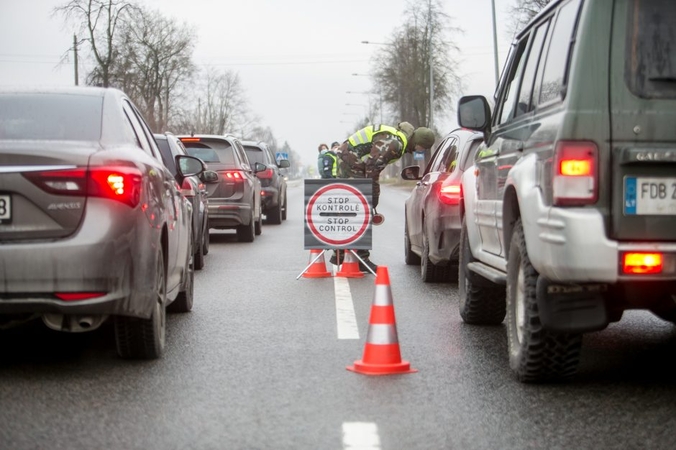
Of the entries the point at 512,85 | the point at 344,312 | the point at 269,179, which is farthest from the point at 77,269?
the point at 269,179

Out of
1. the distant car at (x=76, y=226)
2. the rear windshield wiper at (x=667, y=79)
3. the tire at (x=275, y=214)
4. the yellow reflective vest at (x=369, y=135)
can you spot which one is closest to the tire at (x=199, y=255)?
the yellow reflective vest at (x=369, y=135)

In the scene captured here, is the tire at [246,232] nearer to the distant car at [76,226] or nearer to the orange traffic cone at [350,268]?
the orange traffic cone at [350,268]

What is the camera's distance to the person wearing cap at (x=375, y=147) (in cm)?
1407

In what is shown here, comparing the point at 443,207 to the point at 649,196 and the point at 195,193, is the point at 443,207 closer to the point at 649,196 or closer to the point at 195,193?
the point at 195,193

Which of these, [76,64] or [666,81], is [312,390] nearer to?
[666,81]

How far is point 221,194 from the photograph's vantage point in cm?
1873

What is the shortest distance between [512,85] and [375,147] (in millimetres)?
6173

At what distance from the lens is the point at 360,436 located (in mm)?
5348

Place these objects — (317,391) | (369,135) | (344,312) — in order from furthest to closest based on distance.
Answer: (369,135), (344,312), (317,391)

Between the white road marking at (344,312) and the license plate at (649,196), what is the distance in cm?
322

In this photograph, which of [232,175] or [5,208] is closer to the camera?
[5,208]

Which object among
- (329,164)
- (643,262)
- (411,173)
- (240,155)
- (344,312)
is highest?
(240,155)

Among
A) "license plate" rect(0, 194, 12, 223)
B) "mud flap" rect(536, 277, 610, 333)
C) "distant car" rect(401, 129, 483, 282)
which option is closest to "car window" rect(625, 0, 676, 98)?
"mud flap" rect(536, 277, 610, 333)

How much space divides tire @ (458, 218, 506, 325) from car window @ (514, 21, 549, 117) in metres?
1.59
